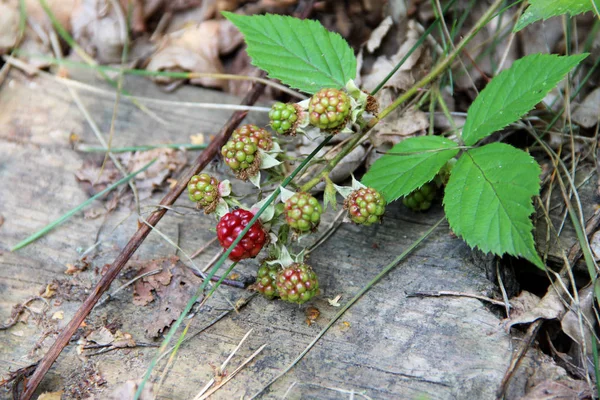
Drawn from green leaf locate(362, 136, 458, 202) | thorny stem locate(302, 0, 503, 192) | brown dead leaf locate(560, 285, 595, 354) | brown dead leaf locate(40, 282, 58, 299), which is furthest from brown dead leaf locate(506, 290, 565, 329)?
brown dead leaf locate(40, 282, 58, 299)

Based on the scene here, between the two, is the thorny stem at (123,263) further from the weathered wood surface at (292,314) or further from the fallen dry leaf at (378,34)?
the fallen dry leaf at (378,34)

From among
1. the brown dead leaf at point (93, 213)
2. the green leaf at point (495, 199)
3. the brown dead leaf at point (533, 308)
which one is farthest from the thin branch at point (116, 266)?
the brown dead leaf at point (533, 308)

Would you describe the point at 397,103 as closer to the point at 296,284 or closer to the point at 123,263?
the point at 296,284

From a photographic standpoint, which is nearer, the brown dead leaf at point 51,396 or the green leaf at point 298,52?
the brown dead leaf at point 51,396

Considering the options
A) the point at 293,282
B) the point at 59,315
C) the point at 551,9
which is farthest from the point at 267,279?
the point at 551,9

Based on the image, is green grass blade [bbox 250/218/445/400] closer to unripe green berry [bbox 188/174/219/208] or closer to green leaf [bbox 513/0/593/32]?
unripe green berry [bbox 188/174/219/208]

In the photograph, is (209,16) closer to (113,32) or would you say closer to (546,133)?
(113,32)
